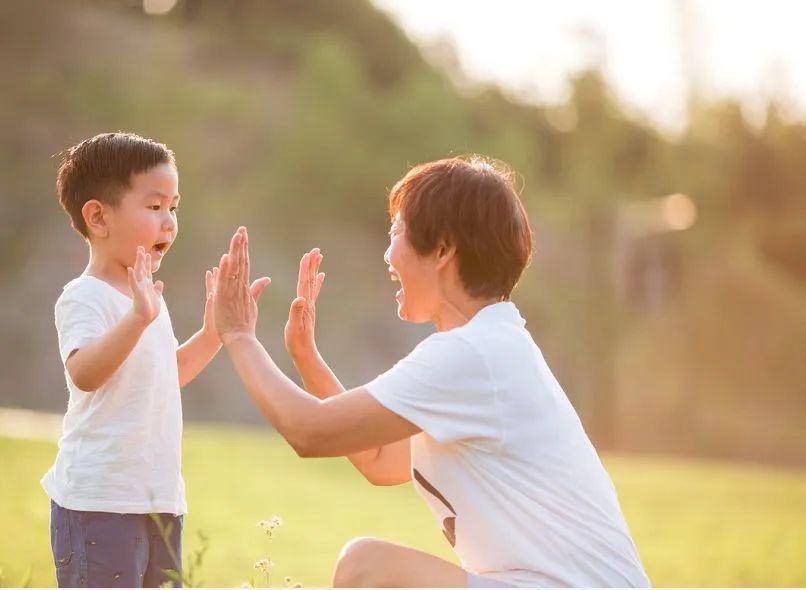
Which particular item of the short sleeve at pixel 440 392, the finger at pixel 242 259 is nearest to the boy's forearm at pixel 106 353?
the finger at pixel 242 259

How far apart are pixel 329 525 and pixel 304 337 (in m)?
6.77

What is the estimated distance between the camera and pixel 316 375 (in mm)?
2965

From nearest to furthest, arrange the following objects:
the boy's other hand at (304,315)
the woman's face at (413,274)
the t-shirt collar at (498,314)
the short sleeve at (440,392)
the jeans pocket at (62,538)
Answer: the short sleeve at (440,392)
the t-shirt collar at (498,314)
the woman's face at (413,274)
the jeans pocket at (62,538)
the boy's other hand at (304,315)

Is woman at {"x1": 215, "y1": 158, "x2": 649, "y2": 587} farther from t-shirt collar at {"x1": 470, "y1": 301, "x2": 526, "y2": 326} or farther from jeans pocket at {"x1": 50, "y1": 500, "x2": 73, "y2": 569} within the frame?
jeans pocket at {"x1": 50, "y1": 500, "x2": 73, "y2": 569}

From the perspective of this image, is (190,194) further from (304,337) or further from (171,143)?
(304,337)

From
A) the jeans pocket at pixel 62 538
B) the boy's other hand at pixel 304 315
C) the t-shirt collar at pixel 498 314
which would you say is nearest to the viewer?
the t-shirt collar at pixel 498 314

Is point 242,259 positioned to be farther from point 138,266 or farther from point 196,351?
point 196,351

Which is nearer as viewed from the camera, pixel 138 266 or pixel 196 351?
pixel 138 266

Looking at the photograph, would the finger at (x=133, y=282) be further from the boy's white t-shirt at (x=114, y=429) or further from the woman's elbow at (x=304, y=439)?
the woman's elbow at (x=304, y=439)

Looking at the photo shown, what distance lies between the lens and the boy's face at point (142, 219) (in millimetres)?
2941

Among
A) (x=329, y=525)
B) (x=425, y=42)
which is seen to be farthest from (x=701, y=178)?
(x=329, y=525)

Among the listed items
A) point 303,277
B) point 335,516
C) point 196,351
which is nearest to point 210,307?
point 196,351

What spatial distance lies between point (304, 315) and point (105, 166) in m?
0.65

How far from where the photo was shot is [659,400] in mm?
25922
